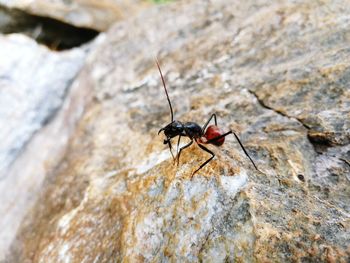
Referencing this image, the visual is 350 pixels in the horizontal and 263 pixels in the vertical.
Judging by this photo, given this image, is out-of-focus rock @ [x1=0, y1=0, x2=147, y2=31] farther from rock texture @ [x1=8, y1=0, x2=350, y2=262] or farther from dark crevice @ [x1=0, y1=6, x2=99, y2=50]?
rock texture @ [x1=8, y1=0, x2=350, y2=262]

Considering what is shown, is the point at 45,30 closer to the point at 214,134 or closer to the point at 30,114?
the point at 30,114

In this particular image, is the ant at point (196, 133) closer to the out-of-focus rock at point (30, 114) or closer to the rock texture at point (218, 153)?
the rock texture at point (218, 153)

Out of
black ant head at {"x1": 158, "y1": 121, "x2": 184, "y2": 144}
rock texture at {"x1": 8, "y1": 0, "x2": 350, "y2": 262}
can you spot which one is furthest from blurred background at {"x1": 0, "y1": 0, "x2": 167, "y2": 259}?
black ant head at {"x1": 158, "y1": 121, "x2": 184, "y2": 144}

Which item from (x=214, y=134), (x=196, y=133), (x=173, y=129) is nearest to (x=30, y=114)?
(x=173, y=129)

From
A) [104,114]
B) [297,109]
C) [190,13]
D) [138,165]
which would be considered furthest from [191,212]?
[190,13]

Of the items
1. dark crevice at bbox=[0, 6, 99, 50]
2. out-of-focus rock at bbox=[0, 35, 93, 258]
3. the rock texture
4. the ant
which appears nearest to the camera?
the rock texture

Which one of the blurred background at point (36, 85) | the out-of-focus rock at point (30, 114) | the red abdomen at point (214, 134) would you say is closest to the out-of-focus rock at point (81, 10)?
the blurred background at point (36, 85)
